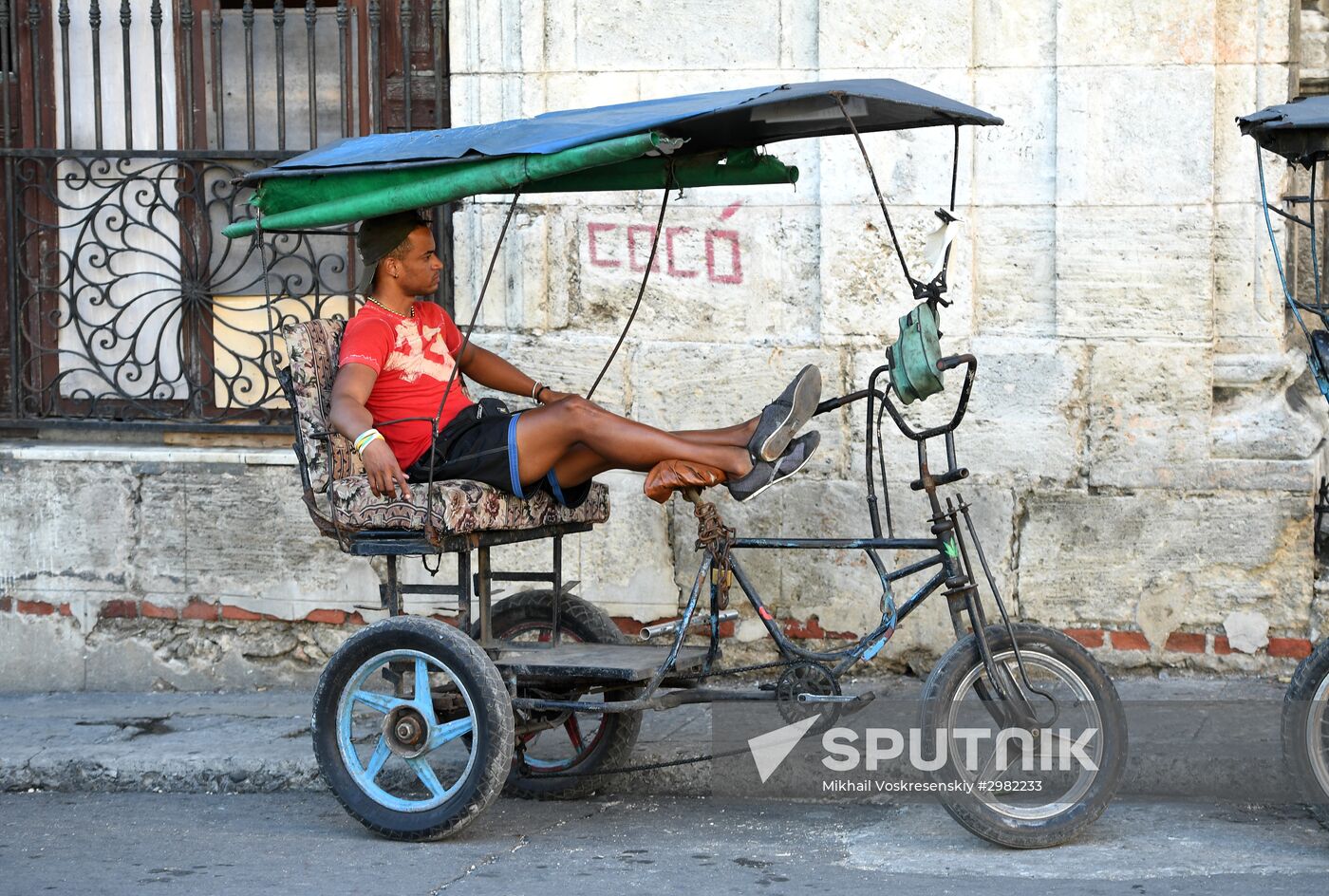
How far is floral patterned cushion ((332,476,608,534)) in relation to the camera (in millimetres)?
4582

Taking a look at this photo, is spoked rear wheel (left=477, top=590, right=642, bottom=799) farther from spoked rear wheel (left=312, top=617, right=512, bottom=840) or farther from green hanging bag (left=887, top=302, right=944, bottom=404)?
green hanging bag (left=887, top=302, right=944, bottom=404)

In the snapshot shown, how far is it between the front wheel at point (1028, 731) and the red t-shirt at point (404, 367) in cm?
171

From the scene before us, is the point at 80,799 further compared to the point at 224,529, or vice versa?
the point at 224,529

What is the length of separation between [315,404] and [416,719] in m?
0.99

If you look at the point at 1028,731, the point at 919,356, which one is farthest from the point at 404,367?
the point at 1028,731

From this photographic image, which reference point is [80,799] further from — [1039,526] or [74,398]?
[1039,526]

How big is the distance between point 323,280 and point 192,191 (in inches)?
26.0

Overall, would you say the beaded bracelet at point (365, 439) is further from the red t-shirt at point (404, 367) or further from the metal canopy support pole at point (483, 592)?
the metal canopy support pole at point (483, 592)

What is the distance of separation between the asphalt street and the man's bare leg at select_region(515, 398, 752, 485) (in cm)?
108

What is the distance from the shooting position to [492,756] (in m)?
4.45

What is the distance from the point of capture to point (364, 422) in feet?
15.2

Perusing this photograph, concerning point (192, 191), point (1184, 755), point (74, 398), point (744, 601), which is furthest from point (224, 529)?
point (1184, 755)

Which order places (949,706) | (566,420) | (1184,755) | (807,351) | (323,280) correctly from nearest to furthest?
(949,706)
(566,420)
(1184,755)
(807,351)
(323,280)

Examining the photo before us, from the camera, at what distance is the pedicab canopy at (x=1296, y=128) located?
14.4 feet
